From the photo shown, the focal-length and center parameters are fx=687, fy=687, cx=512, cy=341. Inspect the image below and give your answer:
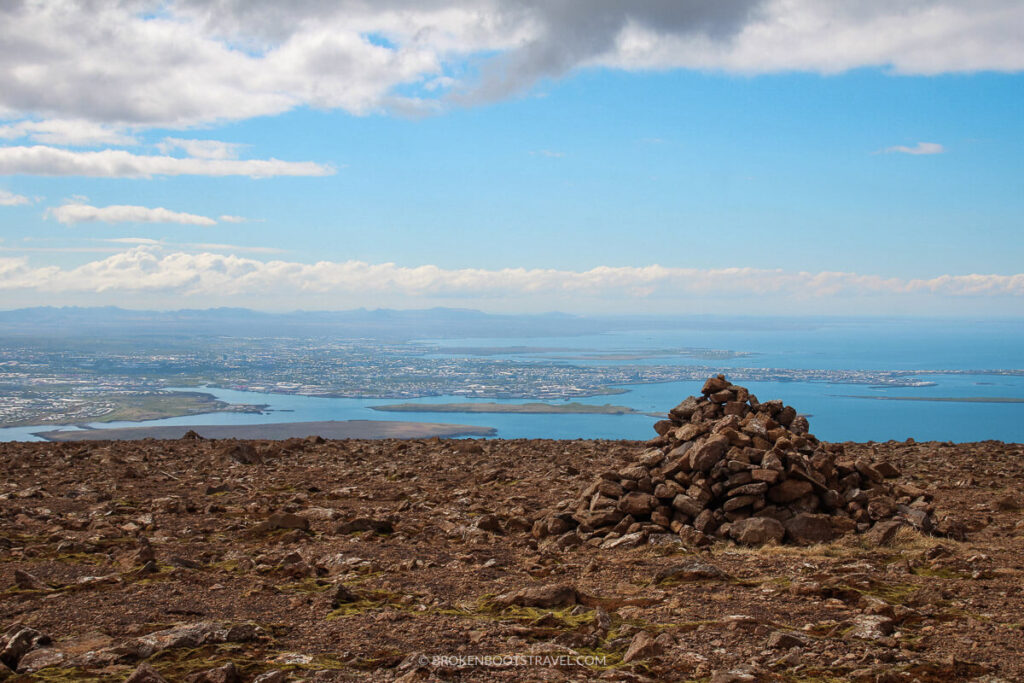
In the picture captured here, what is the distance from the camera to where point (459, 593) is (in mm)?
9625

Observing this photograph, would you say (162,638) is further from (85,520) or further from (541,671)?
(85,520)

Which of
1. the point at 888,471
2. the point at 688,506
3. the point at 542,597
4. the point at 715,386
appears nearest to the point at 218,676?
the point at 542,597

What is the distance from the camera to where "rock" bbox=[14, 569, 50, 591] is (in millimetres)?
9398

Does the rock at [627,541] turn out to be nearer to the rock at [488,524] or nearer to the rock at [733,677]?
the rock at [488,524]

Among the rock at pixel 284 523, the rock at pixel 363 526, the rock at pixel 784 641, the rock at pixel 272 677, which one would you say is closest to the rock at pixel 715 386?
the rock at pixel 363 526

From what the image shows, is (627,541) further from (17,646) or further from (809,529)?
(17,646)

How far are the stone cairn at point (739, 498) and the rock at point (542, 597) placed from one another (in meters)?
3.36

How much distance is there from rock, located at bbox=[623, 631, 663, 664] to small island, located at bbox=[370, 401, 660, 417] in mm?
62593

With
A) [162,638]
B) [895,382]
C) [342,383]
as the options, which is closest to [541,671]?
[162,638]

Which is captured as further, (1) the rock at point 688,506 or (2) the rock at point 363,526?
(2) the rock at point 363,526

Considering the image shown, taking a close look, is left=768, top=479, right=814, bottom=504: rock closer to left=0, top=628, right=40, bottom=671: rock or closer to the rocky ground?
the rocky ground

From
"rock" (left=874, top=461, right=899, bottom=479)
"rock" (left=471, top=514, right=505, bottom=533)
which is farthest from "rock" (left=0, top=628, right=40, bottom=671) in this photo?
"rock" (left=874, top=461, right=899, bottom=479)

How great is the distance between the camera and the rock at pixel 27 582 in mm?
9398

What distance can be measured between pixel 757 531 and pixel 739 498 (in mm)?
895
